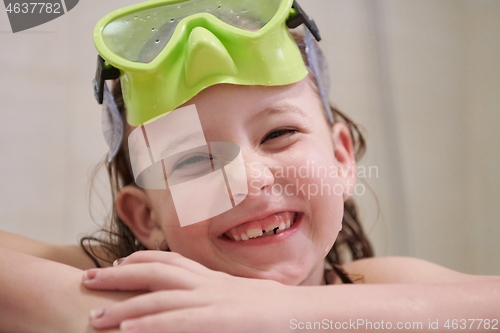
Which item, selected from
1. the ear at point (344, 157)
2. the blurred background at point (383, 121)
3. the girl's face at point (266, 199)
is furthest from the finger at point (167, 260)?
the blurred background at point (383, 121)

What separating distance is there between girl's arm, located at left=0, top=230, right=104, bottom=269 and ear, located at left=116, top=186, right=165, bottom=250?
0.36 ft

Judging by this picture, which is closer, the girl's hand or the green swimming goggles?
the girl's hand

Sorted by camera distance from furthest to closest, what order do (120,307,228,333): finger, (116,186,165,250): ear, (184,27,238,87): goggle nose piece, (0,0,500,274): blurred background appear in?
(0,0,500,274): blurred background < (116,186,165,250): ear < (184,27,238,87): goggle nose piece < (120,307,228,333): finger

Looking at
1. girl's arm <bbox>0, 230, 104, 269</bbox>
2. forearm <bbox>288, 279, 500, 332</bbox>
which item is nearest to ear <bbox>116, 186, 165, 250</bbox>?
girl's arm <bbox>0, 230, 104, 269</bbox>

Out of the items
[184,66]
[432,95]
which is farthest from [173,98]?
[432,95]

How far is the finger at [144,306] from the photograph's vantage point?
50 centimetres

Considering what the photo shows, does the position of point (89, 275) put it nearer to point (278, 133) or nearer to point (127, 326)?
point (127, 326)

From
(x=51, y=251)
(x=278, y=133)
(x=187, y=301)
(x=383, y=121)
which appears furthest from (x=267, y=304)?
(x=383, y=121)

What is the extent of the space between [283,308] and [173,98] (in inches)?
14.1

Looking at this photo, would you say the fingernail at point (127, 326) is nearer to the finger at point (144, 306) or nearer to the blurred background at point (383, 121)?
the finger at point (144, 306)

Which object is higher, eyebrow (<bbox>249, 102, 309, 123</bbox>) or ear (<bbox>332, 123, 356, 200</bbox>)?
eyebrow (<bbox>249, 102, 309, 123</bbox>)

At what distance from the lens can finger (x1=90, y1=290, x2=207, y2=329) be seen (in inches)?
19.6

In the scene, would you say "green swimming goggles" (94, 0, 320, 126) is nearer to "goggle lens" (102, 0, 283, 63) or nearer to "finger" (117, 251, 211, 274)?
"goggle lens" (102, 0, 283, 63)

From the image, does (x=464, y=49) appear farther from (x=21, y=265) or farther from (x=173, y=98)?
(x=21, y=265)
